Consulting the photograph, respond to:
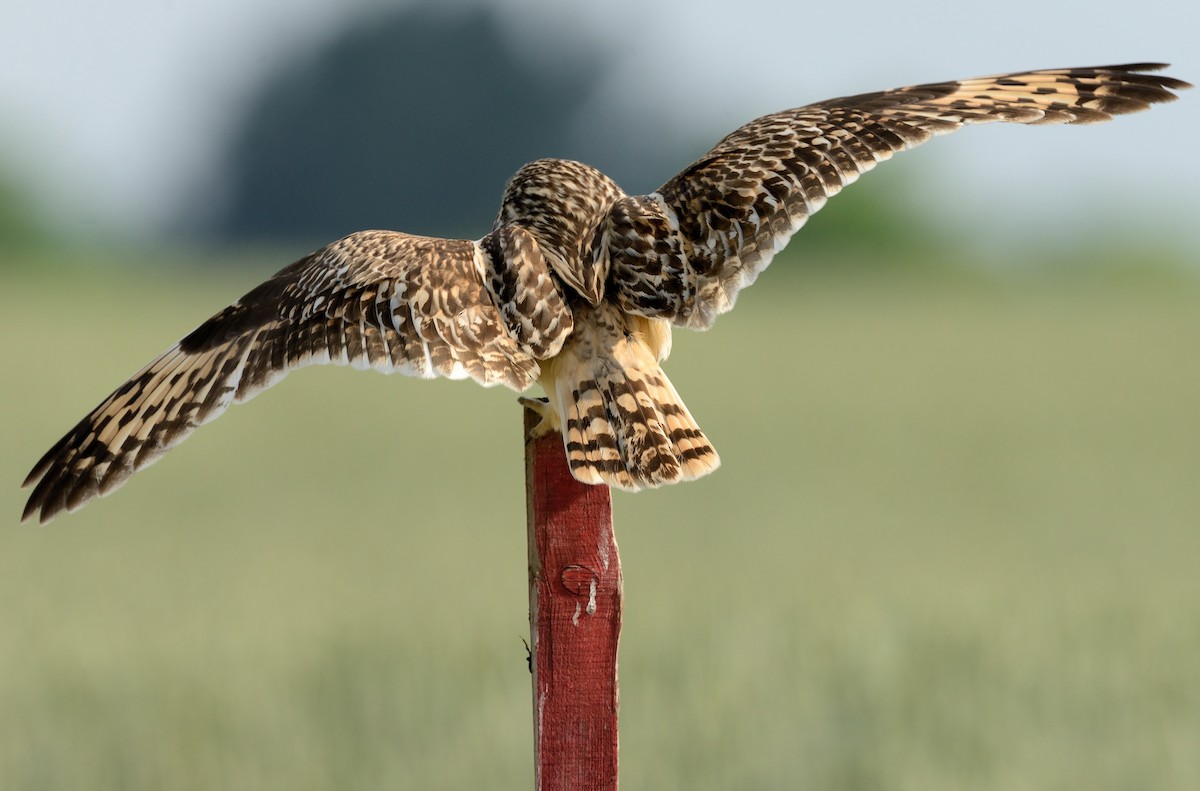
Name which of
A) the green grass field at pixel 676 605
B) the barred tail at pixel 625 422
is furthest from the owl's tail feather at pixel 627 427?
the green grass field at pixel 676 605

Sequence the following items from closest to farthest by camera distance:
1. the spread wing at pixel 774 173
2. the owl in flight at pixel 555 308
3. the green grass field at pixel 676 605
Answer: the owl in flight at pixel 555 308, the spread wing at pixel 774 173, the green grass field at pixel 676 605

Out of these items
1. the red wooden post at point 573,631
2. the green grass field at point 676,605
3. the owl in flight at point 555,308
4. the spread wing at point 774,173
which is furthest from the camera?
the green grass field at point 676,605

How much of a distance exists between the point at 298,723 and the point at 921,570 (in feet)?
15.1

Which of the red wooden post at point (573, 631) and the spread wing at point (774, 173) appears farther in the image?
the spread wing at point (774, 173)

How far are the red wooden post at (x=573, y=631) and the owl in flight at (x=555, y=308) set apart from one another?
0.12 m

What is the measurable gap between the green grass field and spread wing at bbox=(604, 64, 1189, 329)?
319 cm

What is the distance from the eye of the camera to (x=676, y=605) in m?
9.09

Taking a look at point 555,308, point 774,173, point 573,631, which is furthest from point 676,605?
point 573,631

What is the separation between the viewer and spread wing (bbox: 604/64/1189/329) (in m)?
4.26

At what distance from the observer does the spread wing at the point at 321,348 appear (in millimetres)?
4043

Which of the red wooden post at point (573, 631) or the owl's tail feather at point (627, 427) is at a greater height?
the owl's tail feather at point (627, 427)

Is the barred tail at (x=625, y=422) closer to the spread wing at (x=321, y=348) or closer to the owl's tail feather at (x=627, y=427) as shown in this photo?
the owl's tail feather at (x=627, y=427)

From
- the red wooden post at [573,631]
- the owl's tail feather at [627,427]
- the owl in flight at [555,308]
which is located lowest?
the red wooden post at [573,631]

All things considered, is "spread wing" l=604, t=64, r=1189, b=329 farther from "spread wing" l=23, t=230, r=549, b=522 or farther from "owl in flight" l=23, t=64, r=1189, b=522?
"spread wing" l=23, t=230, r=549, b=522
